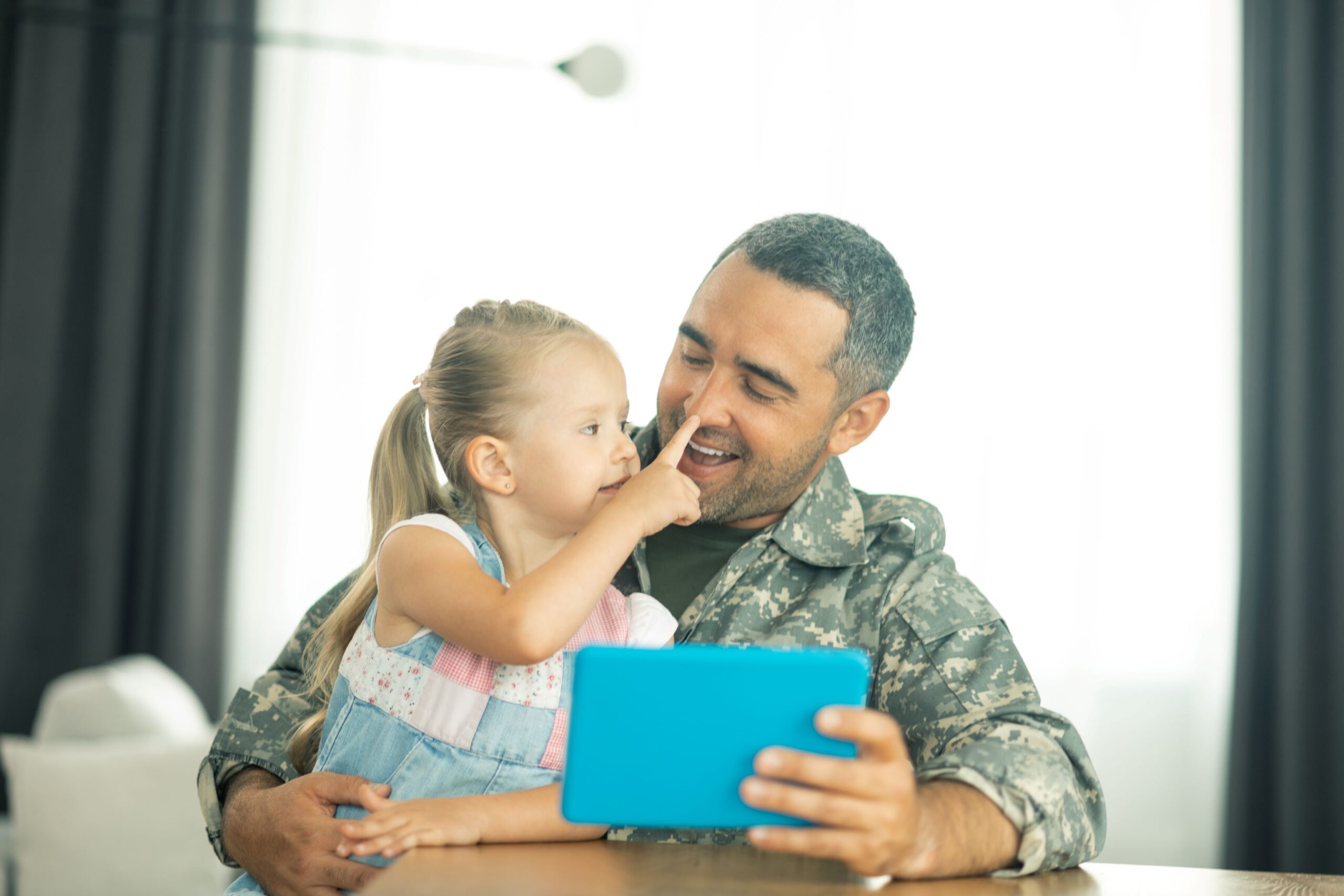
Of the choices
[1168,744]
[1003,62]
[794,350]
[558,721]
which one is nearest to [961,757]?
[558,721]

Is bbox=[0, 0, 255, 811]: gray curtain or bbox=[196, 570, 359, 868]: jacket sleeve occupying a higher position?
bbox=[0, 0, 255, 811]: gray curtain

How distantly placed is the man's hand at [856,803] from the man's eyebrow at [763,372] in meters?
0.76

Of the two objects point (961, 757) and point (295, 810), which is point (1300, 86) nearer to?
point (961, 757)

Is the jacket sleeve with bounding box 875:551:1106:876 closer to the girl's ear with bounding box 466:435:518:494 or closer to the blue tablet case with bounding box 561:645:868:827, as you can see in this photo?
the blue tablet case with bounding box 561:645:868:827

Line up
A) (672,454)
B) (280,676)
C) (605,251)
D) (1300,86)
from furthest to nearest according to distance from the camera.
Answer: (605,251) < (1300,86) < (280,676) < (672,454)

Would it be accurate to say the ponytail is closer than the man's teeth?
Yes

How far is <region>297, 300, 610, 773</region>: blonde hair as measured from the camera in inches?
52.2

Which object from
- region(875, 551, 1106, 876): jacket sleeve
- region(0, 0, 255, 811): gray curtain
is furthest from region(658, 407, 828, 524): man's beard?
region(0, 0, 255, 811): gray curtain

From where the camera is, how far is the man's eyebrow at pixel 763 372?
65.0 inches

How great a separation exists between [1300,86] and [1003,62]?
2.67ft

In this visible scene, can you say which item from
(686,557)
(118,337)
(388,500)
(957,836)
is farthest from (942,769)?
(118,337)

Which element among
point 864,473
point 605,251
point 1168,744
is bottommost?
point 1168,744

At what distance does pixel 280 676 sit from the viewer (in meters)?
1.62

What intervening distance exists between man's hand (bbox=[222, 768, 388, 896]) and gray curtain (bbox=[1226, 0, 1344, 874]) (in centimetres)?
275
